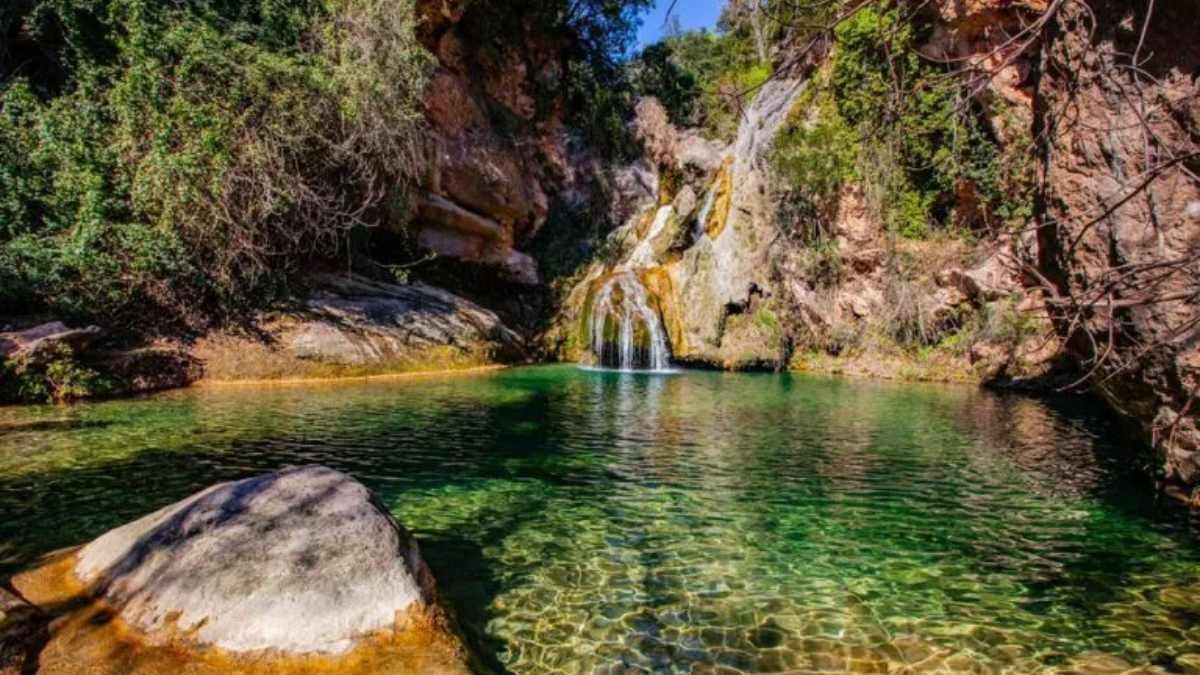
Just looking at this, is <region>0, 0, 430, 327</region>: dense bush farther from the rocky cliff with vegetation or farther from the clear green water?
the rocky cliff with vegetation

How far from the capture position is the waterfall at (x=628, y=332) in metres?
19.4

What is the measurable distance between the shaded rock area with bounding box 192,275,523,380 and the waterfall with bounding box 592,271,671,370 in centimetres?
260

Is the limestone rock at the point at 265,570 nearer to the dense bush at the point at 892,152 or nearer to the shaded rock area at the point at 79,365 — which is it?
the shaded rock area at the point at 79,365

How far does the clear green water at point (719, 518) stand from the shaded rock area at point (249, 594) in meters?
0.61

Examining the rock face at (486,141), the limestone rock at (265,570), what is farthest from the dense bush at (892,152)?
the limestone rock at (265,570)

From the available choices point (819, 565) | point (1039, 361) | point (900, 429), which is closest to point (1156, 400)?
point (819, 565)

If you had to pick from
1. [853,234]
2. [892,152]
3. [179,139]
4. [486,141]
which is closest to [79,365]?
[179,139]

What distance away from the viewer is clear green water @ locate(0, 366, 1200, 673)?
373cm

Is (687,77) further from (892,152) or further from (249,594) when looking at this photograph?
(249,594)

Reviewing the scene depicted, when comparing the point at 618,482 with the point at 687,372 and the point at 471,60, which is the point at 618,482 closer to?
the point at 687,372

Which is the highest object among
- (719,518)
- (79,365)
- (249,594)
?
(79,365)

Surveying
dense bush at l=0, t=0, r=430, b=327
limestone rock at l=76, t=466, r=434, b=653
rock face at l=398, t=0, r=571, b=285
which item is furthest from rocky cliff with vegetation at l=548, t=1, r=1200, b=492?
limestone rock at l=76, t=466, r=434, b=653

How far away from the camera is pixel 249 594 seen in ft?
10.5

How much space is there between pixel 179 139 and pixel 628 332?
11.8 meters
